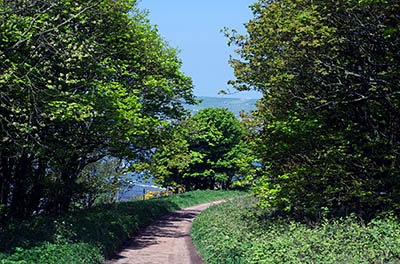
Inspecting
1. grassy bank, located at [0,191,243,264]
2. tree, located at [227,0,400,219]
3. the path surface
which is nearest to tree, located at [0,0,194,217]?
grassy bank, located at [0,191,243,264]

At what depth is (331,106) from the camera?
52.6ft

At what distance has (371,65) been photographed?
605 inches

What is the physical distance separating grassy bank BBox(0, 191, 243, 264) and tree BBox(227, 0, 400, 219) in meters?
7.95

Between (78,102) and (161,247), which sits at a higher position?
(78,102)

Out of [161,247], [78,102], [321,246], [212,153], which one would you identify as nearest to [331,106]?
[321,246]

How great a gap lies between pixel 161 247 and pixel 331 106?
11.6 metres

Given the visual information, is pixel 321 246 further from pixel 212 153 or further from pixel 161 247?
pixel 212 153

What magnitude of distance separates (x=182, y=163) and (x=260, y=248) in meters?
33.7

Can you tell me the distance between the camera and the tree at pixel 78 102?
50.2ft

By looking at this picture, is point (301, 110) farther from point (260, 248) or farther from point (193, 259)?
point (193, 259)

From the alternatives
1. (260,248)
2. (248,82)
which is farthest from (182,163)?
(260,248)

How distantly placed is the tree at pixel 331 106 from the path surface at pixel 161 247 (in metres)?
4.84

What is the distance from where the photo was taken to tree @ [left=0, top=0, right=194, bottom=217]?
15308mm

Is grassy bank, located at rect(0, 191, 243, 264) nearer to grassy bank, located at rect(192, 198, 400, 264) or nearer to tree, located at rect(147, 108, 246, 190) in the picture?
grassy bank, located at rect(192, 198, 400, 264)
